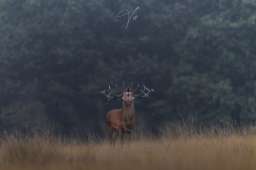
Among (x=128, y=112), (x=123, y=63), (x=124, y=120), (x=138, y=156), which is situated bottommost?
(x=138, y=156)

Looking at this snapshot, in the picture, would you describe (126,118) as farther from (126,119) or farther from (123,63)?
(123,63)

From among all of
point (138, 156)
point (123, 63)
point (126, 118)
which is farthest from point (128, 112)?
point (123, 63)

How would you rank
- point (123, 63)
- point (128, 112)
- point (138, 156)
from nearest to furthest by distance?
point (138, 156)
point (128, 112)
point (123, 63)

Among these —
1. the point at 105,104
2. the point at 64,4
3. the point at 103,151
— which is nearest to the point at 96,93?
the point at 105,104

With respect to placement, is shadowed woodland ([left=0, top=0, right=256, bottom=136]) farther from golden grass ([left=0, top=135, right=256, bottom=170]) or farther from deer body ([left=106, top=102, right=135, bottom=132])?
golden grass ([left=0, top=135, right=256, bottom=170])

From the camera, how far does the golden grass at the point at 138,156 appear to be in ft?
22.6

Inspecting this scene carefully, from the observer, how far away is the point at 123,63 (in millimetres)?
20438

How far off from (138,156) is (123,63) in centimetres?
1297

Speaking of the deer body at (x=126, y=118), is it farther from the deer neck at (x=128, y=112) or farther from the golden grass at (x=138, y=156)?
the golden grass at (x=138, y=156)

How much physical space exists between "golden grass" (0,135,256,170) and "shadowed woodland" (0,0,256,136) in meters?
10.7

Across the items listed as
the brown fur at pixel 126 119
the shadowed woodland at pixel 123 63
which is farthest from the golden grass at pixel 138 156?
the shadowed woodland at pixel 123 63

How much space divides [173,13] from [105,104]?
4311 millimetres

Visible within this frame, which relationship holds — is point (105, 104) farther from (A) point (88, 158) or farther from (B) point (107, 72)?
(A) point (88, 158)

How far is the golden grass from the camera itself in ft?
22.6
